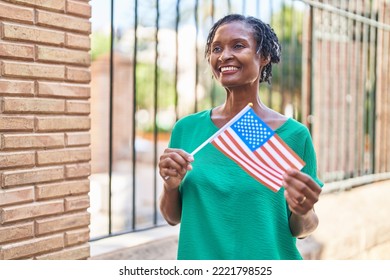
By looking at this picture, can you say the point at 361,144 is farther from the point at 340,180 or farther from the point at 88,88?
the point at 88,88

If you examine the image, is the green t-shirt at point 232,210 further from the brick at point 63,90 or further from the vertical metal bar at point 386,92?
the vertical metal bar at point 386,92

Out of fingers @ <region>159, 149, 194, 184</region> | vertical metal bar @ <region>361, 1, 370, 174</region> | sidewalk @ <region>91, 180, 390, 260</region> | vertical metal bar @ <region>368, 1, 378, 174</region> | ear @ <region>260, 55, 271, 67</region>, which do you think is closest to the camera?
fingers @ <region>159, 149, 194, 184</region>

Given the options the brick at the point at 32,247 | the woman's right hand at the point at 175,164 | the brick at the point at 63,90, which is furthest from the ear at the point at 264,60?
the brick at the point at 32,247

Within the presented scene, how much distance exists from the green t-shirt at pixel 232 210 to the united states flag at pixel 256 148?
3cm

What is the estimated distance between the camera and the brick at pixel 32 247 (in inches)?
105

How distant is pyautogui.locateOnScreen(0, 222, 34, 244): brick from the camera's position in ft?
8.73

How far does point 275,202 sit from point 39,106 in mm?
1331

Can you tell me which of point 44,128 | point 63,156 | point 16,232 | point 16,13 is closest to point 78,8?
point 16,13

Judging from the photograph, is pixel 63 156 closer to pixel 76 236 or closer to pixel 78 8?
pixel 76 236

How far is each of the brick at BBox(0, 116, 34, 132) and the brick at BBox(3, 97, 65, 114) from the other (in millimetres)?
33

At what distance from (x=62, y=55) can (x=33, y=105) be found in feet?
1.00

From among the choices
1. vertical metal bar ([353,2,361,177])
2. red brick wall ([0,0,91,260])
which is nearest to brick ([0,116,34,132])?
red brick wall ([0,0,91,260])

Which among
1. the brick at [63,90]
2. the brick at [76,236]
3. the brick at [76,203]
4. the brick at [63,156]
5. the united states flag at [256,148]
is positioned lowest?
the brick at [76,236]

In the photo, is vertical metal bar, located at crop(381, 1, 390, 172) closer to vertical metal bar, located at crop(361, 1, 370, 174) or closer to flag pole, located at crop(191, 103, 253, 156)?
vertical metal bar, located at crop(361, 1, 370, 174)
